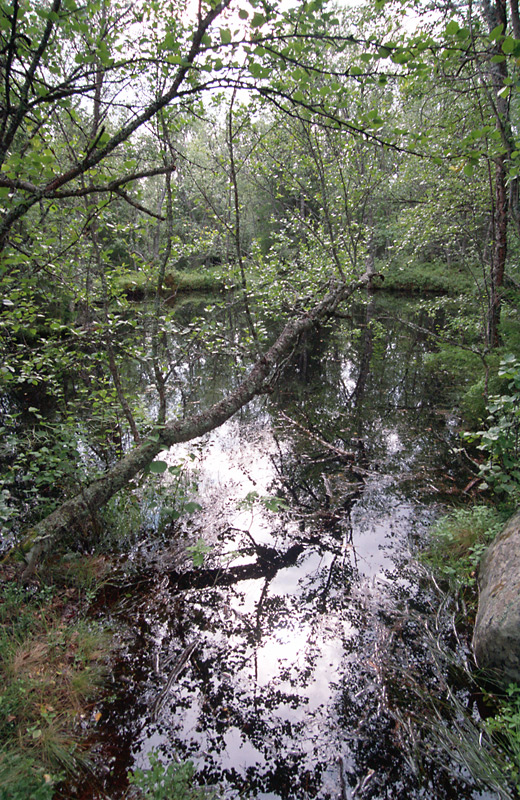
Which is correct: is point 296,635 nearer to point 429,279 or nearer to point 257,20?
point 257,20

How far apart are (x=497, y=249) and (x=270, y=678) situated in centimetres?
803

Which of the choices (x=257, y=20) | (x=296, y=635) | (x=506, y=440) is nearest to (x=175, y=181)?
(x=257, y=20)

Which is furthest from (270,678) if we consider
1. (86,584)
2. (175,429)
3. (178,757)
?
A: (175,429)

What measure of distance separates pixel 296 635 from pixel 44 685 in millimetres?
1997

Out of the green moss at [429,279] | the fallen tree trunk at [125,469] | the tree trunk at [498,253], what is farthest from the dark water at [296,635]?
the green moss at [429,279]

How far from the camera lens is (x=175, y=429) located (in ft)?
12.0

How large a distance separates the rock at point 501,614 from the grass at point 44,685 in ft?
9.46

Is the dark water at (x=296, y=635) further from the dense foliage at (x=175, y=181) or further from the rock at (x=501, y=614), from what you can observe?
Result: the dense foliage at (x=175, y=181)

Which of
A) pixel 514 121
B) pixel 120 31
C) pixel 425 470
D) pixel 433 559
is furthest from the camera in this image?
pixel 514 121

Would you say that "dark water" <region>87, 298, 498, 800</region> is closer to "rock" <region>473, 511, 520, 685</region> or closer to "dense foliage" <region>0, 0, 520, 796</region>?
"rock" <region>473, 511, 520, 685</region>

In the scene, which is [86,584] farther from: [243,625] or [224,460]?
[224,460]

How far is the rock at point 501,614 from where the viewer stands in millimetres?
2615

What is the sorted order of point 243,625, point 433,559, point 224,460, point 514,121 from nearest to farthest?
1. point 243,625
2. point 433,559
3. point 224,460
4. point 514,121

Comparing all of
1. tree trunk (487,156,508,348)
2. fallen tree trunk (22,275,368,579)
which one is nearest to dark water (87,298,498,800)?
fallen tree trunk (22,275,368,579)
